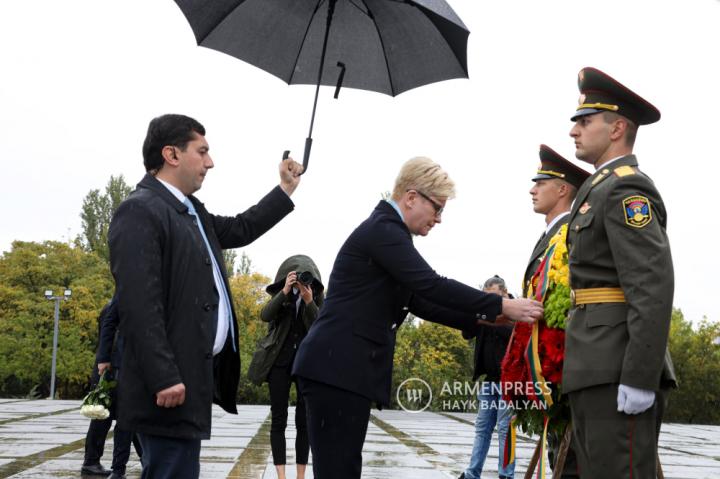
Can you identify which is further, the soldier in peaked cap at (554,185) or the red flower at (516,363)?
the soldier in peaked cap at (554,185)

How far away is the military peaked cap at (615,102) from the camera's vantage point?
401cm

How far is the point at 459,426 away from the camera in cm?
1647

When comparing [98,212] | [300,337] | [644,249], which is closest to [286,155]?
[644,249]

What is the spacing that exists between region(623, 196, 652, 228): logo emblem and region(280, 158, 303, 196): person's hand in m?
1.82

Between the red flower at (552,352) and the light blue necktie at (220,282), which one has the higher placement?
the light blue necktie at (220,282)

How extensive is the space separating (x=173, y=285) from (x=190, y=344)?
0.85ft

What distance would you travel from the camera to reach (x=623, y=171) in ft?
12.3

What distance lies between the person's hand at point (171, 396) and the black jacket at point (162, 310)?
0.07ft

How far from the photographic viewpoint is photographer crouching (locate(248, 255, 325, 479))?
7.29 meters

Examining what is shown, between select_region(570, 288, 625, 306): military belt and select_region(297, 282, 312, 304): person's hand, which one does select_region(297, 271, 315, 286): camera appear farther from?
select_region(570, 288, 625, 306): military belt

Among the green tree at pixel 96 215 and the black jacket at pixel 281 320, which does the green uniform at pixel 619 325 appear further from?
the green tree at pixel 96 215

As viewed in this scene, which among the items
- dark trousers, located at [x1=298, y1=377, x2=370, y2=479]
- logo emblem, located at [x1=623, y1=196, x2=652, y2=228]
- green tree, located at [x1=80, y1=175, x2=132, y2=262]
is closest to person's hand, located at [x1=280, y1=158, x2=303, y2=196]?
dark trousers, located at [x1=298, y1=377, x2=370, y2=479]

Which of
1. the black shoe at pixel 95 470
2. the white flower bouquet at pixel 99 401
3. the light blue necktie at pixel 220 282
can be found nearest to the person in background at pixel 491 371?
the black shoe at pixel 95 470

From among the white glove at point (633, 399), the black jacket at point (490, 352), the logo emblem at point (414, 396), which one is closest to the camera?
the white glove at point (633, 399)
